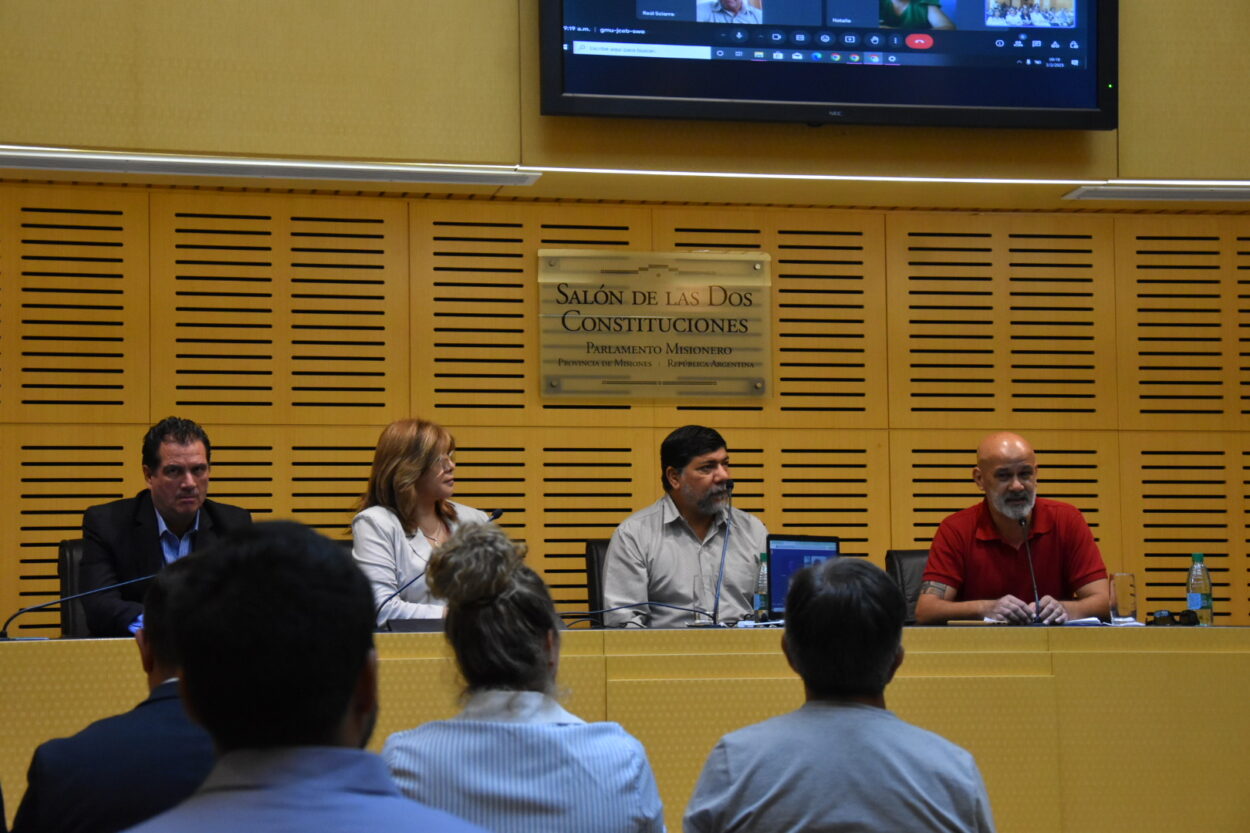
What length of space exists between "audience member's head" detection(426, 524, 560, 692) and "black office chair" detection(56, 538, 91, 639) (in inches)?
109

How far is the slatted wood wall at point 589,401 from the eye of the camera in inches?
237

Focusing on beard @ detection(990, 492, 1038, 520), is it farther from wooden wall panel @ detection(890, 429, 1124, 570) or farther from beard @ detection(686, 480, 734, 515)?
wooden wall panel @ detection(890, 429, 1124, 570)

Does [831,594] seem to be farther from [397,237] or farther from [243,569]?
[397,237]

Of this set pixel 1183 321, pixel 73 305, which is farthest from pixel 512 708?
pixel 1183 321

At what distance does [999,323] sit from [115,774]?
540 cm

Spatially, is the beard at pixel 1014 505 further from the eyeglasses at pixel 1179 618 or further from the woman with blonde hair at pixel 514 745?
the woman with blonde hair at pixel 514 745

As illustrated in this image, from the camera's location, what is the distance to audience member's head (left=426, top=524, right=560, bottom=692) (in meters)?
2.23

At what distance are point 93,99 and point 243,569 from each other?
4.59 meters

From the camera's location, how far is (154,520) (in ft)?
15.8

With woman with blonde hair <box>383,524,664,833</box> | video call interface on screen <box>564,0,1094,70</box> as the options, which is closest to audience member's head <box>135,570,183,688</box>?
woman with blonde hair <box>383,524,664,833</box>

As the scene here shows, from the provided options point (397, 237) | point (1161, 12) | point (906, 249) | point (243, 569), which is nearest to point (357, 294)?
point (397, 237)

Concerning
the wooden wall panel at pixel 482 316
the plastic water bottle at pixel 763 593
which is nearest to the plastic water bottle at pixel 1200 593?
the plastic water bottle at pixel 763 593

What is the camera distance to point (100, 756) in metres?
1.94

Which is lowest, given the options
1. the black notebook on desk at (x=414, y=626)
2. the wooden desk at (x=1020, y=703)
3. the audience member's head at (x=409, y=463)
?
the wooden desk at (x=1020, y=703)
